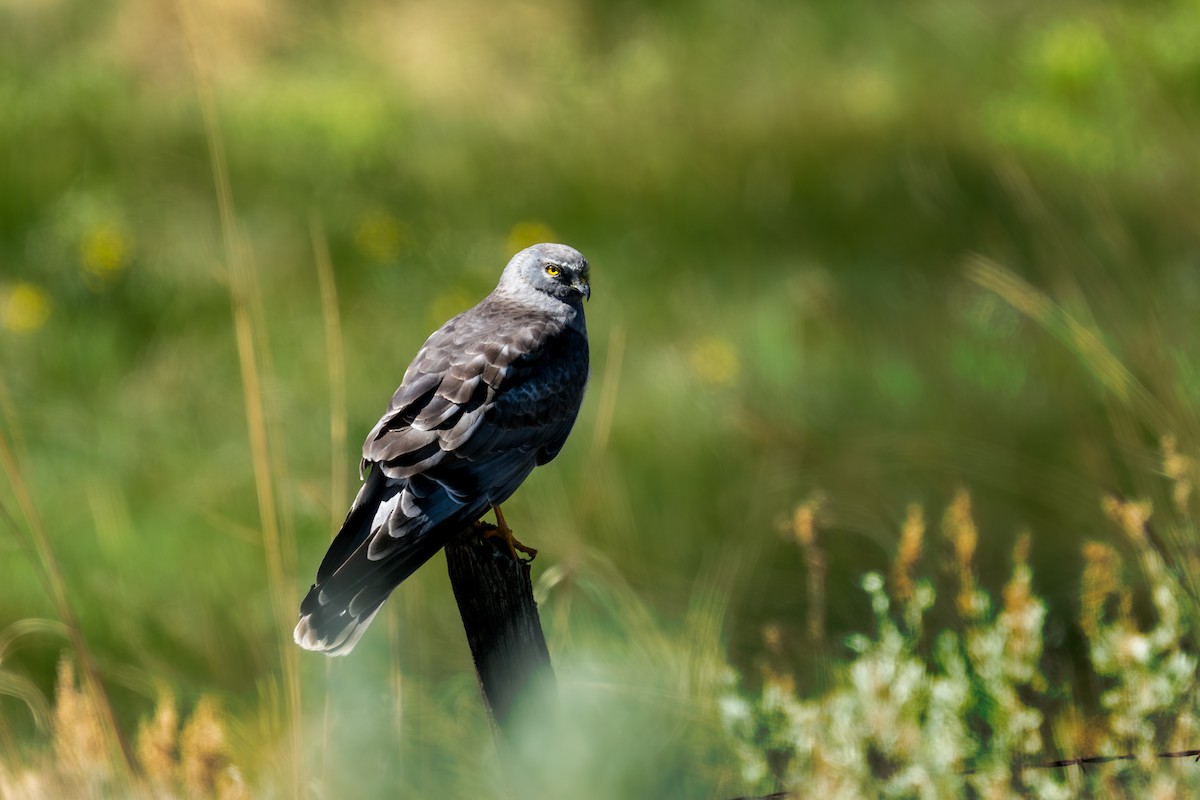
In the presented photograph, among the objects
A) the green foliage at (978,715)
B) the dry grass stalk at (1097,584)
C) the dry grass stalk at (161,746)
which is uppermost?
the dry grass stalk at (161,746)

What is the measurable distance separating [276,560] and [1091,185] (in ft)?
19.2

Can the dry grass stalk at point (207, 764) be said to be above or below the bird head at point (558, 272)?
below

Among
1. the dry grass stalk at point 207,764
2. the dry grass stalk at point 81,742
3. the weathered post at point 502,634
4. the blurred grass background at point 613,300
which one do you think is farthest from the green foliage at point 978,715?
the dry grass stalk at point 81,742

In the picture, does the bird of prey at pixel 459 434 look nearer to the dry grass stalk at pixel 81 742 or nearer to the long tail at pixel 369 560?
the long tail at pixel 369 560

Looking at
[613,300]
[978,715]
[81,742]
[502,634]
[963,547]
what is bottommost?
[613,300]

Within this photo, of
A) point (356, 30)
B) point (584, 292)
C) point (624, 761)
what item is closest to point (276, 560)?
point (624, 761)

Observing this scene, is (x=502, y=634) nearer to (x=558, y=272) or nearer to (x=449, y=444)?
(x=449, y=444)

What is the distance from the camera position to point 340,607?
2645 mm

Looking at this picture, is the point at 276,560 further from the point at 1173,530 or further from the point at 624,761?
the point at 1173,530

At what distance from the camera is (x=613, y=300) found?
6.93m

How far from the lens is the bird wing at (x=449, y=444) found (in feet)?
8.79

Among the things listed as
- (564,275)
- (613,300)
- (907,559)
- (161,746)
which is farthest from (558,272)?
(613,300)

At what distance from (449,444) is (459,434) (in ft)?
0.17

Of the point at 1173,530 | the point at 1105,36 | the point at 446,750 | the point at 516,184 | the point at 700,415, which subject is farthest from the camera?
the point at 1105,36
